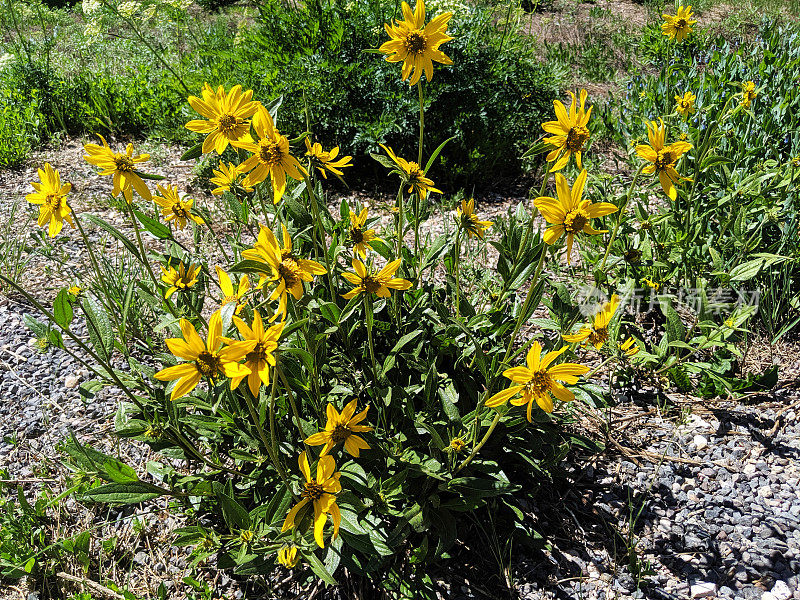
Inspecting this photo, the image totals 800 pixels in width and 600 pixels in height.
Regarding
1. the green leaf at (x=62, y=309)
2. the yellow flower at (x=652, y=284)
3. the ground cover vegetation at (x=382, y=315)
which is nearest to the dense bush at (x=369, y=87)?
the ground cover vegetation at (x=382, y=315)

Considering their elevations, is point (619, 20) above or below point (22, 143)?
above

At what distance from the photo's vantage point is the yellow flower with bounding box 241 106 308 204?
1.29 metres

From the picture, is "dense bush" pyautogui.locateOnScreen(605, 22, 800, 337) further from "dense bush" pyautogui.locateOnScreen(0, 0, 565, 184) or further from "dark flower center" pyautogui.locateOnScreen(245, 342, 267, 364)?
"dark flower center" pyautogui.locateOnScreen(245, 342, 267, 364)

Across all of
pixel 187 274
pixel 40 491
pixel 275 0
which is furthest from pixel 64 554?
pixel 275 0

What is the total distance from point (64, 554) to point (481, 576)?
1256 millimetres

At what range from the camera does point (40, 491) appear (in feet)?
6.49

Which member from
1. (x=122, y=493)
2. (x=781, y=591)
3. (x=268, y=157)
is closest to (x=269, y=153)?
(x=268, y=157)

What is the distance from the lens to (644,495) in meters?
1.97

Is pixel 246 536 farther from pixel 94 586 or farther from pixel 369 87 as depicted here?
pixel 369 87

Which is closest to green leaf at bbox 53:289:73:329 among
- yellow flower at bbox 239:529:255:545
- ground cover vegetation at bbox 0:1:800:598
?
ground cover vegetation at bbox 0:1:800:598

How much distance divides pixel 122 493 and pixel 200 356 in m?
0.59

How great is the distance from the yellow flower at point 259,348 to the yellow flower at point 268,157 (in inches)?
13.9

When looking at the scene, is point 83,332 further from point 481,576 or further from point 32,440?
point 481,576

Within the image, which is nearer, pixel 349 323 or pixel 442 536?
pixel 442 536
